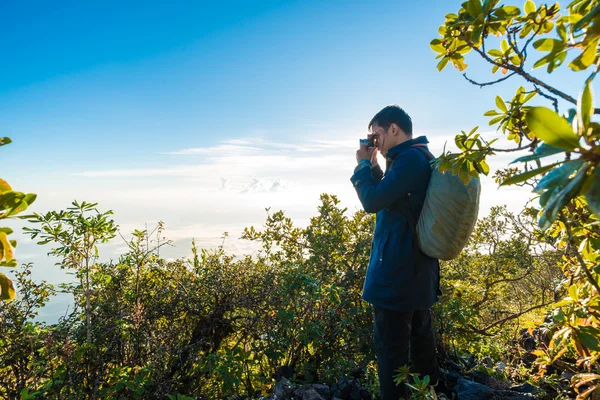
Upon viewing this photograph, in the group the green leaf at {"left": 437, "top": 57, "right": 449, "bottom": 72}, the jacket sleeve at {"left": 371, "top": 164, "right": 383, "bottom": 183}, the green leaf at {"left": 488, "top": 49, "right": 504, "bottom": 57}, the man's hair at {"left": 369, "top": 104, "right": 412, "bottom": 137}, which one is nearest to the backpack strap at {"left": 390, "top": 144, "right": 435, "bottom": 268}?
the man's hair at {"left": 369, "top": 104, "right": 412, "bottom": 137}

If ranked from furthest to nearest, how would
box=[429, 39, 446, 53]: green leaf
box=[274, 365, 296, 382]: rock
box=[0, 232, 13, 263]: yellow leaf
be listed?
box=[274, 365, 296, 382]: rock → box=[429, 39, 446, 53]: green leaf → box=[0, 232, 13, 263]: yellow leaf

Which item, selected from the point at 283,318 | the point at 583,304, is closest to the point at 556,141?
the point at 583,304

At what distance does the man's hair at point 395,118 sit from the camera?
107 inches

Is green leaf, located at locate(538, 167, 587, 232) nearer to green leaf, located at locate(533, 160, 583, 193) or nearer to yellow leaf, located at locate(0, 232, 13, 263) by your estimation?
green leaf, located at locate(533, 160, 583, 193)

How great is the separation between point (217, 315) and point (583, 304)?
277cm

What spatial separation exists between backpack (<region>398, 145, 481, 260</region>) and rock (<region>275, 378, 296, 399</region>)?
1.60 m

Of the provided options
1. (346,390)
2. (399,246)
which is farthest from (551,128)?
(346,390)

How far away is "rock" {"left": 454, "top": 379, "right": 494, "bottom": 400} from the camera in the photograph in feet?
9.02

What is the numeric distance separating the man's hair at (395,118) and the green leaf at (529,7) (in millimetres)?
1265

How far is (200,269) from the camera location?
357 centimetres

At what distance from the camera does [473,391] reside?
278 cm

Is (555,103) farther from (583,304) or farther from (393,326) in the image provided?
(393,326)

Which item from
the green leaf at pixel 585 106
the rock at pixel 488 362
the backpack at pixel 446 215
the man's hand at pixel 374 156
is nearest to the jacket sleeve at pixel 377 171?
the man's hand at pixel 374 156

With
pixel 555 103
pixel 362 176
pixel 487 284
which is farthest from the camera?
pixel 487 284
